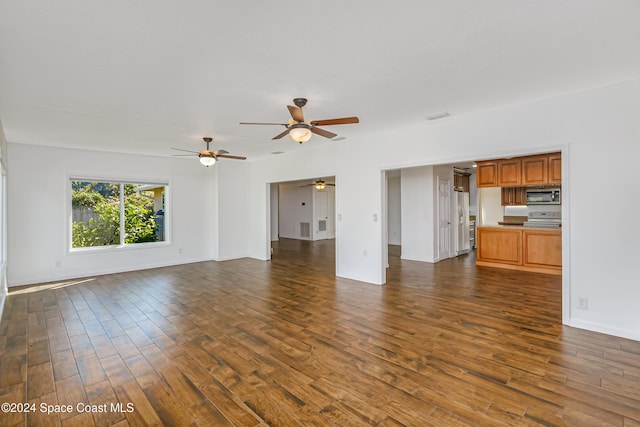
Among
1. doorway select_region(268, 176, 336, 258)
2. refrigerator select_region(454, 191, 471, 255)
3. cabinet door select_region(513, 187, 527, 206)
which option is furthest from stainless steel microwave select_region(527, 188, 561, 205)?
doorway select_region(268, 176, 336, 258)

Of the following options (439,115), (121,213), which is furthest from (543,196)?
(121,213)

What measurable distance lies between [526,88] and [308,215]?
9593 mm

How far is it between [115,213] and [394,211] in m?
8.06

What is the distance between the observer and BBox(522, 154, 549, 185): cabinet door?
5.84 m

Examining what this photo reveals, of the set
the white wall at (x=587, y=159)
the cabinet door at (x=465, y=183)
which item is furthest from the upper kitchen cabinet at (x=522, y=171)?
the white wall at (x=587, y=159)

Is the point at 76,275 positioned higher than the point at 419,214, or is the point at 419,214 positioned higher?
the point at 419,214

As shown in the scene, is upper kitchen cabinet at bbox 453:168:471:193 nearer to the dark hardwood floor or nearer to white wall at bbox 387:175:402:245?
white wall at bbox 387:175:402:245

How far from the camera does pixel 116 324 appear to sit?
3627mm

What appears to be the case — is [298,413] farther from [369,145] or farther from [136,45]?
[369,145]

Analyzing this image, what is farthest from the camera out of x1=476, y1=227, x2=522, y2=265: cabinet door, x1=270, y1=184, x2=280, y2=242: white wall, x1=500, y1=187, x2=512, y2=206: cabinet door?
x1=270, y1=184, x2=280, y2=242: white wall

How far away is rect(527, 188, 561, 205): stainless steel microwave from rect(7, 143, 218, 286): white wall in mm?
8230

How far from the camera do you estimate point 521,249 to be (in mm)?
6434

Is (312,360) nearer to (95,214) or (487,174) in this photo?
(487,174)

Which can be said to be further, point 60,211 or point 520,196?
point 520,196
